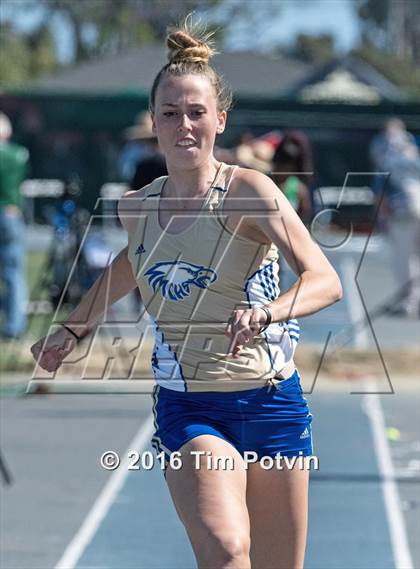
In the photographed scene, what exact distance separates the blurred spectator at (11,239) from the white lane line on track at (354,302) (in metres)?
3.31

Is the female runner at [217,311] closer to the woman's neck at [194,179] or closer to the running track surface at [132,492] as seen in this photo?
the woman's neck at [194,179]

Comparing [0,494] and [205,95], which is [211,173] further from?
[0,494]

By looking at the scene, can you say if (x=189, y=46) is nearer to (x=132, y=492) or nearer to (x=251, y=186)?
(x=251, y=186)

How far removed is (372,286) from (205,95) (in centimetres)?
1777

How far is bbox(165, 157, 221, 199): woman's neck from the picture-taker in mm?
4820

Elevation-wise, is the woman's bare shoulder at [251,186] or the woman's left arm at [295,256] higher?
the woman's bare shoulder at [251,186]

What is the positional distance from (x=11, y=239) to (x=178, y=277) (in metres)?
10.7

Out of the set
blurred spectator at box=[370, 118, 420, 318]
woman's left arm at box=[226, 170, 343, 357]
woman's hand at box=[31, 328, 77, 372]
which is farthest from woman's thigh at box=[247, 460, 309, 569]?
blurred spectator at box=[370, 118, 420, 318]

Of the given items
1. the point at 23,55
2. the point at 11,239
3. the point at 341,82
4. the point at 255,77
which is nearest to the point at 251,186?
the point at 11,239

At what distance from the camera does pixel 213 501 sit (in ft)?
15.0

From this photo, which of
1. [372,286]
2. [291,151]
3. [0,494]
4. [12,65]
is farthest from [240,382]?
[12,65]

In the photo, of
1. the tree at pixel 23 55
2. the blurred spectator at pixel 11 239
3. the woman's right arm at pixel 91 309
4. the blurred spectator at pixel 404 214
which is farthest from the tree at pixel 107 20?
the woman's right arm at pixel 91 309

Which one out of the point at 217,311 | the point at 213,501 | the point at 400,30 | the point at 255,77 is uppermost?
the point at 400,30

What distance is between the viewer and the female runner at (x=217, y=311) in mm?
4668
